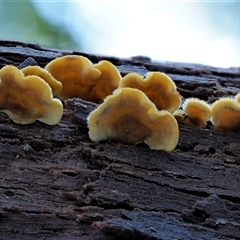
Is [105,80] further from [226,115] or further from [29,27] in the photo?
[29,27]

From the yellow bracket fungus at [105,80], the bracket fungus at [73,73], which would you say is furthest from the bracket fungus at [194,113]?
the bracket fungus at [73,73]

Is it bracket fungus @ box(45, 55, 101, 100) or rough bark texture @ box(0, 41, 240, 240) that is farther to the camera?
bracket fungus @ box(45, 55, 101, 100)

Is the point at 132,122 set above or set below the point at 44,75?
below

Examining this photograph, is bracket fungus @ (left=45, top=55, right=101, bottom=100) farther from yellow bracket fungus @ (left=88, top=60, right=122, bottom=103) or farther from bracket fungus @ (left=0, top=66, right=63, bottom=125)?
bracket fungus @ (left=0, top=66, right=63, bottom=125)

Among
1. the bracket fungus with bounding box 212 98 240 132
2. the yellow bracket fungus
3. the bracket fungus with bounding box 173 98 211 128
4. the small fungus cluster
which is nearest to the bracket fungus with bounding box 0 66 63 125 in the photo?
the small fungus cluster

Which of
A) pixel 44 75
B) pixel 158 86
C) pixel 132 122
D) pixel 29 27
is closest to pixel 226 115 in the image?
pixel 158 86

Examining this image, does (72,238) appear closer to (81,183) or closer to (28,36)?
(81,183)

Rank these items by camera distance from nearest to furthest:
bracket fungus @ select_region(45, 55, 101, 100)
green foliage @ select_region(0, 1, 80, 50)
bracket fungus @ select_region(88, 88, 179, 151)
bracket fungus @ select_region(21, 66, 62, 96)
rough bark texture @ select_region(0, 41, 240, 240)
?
rough bark texture @ select_region(0, 41, 240, 240), bracket fungus @ select_region(88, 88, 179, 151), bracket fungus @ select_region(21, 66, 62, 96), bracket fungus @ select_region(45, 55, 101, 100), green foliage @ select_region(0, 1, 80, 50)

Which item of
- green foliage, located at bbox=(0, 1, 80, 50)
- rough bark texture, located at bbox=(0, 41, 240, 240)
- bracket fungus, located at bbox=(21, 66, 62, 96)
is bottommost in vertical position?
rough bark texture, located at bbox=(0, 41, 240, 240)

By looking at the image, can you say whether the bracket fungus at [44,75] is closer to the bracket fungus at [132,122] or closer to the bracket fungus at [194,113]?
the bracket fungus at [132,122]
